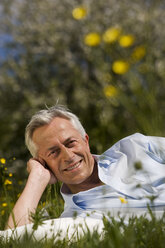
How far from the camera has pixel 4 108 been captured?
8547mm

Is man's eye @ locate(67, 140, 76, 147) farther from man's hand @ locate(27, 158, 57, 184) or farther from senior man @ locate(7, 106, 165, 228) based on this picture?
man's hand @ locate(27, 158, 57, 184)

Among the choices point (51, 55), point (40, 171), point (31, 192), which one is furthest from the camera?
point (51, 55)


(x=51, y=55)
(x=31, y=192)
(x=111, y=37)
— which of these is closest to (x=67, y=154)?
(x=31, y=192)

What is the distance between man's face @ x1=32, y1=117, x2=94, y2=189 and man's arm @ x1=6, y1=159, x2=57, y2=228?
8 cm

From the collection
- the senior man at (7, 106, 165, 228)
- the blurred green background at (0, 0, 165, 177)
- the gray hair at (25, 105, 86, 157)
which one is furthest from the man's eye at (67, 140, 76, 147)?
the blurred green background at (0, 0, 165, 177)

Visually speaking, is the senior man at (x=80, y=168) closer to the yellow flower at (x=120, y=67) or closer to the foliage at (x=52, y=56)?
the yellow flower at (x=120, y=67)

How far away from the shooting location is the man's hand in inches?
112

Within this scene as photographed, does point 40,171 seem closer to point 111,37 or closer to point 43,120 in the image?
point 43,120

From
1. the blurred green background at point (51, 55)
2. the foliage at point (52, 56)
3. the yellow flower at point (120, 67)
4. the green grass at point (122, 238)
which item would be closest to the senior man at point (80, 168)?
the green grass at point (122, 238)

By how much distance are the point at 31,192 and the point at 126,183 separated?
2.33 ft

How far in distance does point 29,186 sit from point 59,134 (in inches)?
17.9

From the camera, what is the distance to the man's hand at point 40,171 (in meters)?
2.84

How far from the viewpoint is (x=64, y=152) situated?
2789 millimetres

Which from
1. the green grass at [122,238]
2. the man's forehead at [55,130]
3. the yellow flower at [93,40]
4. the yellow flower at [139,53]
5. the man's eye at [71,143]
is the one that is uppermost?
the yellow flower at [93,40]
